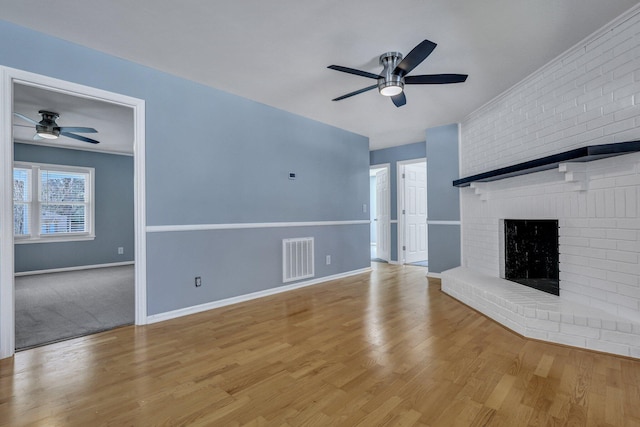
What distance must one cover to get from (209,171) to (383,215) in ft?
14.0

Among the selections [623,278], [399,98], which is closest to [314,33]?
[399,98]

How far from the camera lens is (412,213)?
6.43 m

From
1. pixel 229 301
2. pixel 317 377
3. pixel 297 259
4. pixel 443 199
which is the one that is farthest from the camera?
pixel 443 199

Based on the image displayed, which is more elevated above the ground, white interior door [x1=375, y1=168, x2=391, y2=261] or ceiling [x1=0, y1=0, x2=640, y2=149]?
ceiling [x1=0, y1=0, x2=640, y2=149]

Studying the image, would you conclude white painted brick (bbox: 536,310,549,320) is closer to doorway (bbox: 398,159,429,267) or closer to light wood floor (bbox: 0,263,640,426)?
light wood floor (bbox: 0,263,640,426)

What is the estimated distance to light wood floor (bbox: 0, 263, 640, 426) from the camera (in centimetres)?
156

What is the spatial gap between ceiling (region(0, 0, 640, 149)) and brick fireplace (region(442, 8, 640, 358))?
0.23 meters

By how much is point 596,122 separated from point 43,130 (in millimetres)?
6449

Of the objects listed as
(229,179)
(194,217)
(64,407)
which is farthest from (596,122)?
(64,407)

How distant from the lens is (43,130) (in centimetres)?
418

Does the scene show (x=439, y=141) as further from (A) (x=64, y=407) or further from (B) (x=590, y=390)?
(A) (x=64, y=407)

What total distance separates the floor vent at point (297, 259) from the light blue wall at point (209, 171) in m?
0.11

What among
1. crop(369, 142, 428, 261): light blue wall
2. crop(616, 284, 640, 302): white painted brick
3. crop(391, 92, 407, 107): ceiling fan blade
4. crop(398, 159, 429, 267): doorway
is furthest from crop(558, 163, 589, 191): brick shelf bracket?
crop(369, 142, 428, 261): light blue wall

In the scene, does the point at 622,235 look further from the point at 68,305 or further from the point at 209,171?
the point at 68,305
